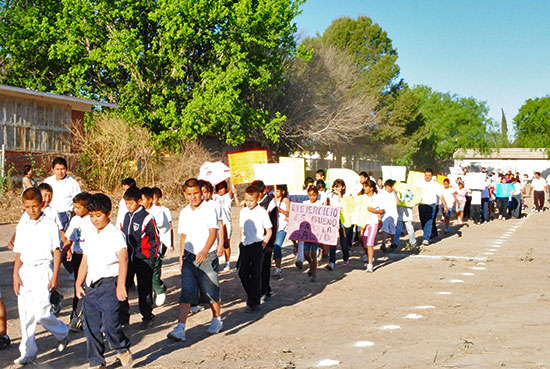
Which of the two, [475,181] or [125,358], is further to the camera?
[475,181]

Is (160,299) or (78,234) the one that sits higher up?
(78,234)

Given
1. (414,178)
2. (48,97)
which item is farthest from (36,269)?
(48,97)

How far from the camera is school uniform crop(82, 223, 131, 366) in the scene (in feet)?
17.4

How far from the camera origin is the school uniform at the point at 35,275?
5652 mm

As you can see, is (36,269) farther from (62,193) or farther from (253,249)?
(62,193)

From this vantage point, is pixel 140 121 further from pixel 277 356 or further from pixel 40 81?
pixel 277 356

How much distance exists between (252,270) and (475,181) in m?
17.3

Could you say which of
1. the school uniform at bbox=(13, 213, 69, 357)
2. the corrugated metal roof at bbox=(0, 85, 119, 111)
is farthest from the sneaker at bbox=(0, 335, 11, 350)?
the corrugated metal roof at bbox=(0, 85, 119, 111)

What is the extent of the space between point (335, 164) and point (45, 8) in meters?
26.0

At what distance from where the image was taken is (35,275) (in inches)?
228

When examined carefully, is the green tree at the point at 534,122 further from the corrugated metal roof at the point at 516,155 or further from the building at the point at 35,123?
the building at the point at 35,123

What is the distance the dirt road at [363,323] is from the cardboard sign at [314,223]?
→ 670mm

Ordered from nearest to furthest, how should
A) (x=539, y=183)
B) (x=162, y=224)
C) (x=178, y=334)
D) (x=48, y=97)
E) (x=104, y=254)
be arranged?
(x=104, y=254) → (x=178, y=334) → (x=162, y=224) → (x=48, y=97) → (x=539, y=183)

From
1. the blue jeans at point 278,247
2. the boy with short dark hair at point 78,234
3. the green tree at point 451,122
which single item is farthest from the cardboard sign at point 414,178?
the green tree at point 451,122
